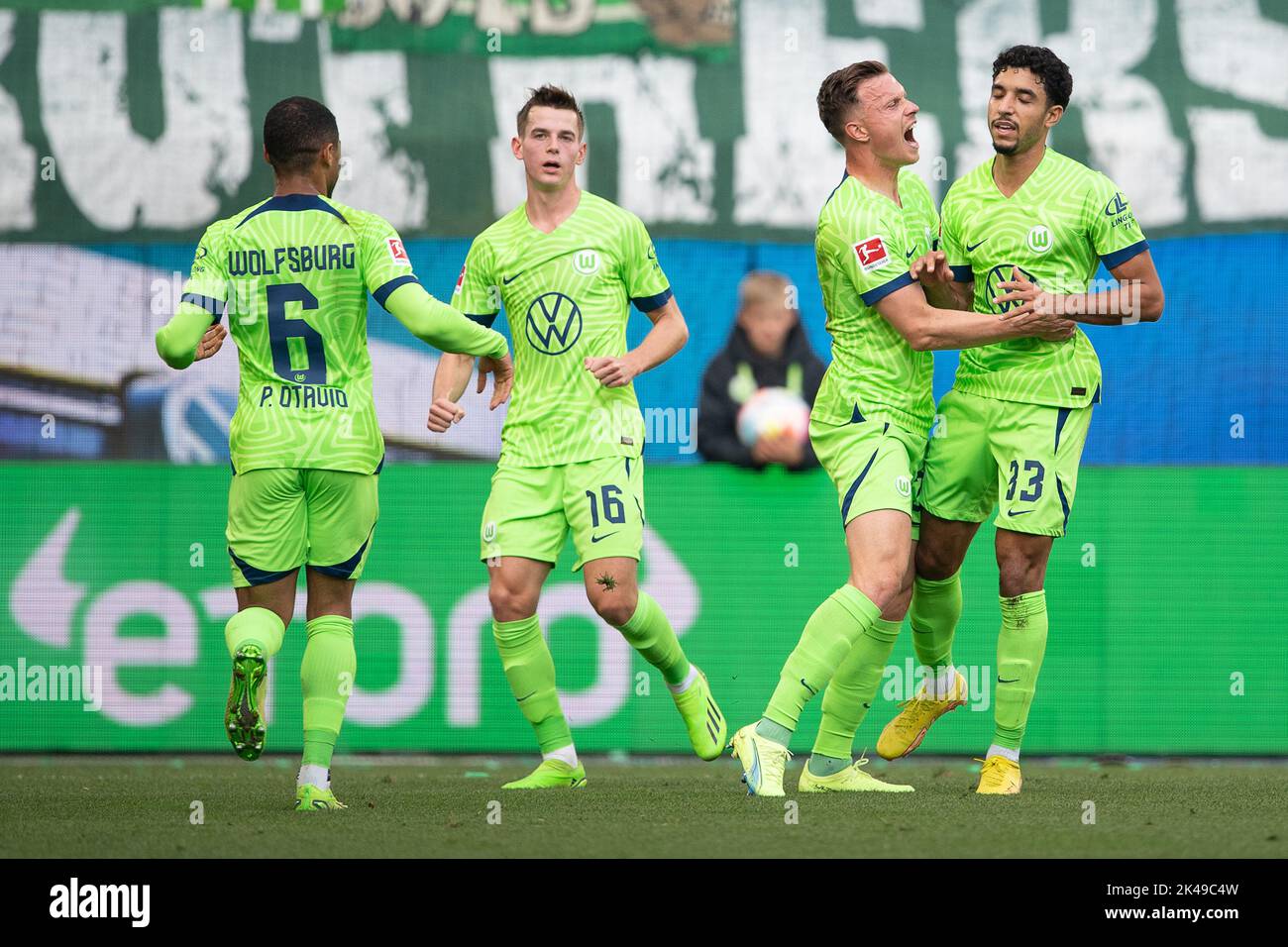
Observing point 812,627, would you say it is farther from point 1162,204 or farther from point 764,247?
point 1162,204

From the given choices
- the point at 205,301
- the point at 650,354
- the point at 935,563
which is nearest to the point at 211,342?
the point at 205,301

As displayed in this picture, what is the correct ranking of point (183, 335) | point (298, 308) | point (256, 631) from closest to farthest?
point (256, 631)
point (183, 335)
point (298, 308)

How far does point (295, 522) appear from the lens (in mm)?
5785

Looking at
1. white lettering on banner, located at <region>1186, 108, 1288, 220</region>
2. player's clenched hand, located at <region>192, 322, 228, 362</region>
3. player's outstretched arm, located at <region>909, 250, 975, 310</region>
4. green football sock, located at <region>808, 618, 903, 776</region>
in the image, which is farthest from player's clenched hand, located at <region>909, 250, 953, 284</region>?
white lettering on banner, located at <region>1186, 108, 1288, 220</region>

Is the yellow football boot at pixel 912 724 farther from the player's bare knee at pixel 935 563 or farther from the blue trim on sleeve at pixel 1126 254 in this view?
the blue trim on sleeve at pixel 1126 254

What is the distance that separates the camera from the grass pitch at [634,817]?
15.4ft

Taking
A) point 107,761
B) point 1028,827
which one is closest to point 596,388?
point 1028,827

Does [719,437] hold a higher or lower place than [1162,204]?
lower

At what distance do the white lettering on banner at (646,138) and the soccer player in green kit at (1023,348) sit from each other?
9.06 ft

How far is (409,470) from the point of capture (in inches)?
343

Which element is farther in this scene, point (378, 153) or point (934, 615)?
point (378, 153)

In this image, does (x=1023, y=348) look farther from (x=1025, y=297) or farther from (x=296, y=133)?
(x=296, y=133)

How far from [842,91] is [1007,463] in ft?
4.16

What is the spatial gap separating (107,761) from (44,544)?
1032mm
